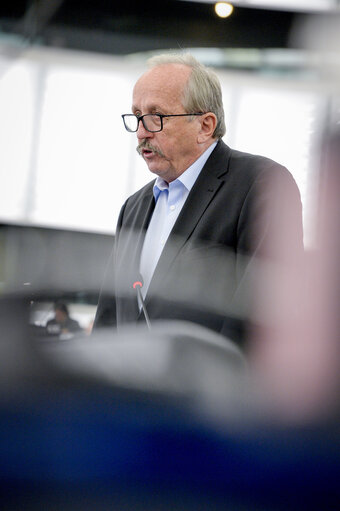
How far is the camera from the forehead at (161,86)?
143cm

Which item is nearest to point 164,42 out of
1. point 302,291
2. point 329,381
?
point 302,291

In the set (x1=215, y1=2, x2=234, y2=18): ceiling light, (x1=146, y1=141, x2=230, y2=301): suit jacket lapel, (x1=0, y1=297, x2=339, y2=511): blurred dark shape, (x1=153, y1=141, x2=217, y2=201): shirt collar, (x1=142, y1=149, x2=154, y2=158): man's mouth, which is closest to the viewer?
(x1=0, y1=297, x2=339, y2=511): blurred dark shape

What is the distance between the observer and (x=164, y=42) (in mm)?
1345

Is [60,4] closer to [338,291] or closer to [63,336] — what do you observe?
[63,336]

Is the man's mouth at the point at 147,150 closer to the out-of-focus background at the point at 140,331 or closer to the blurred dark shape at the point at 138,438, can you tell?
the out-of-focus background at the point at 140,331

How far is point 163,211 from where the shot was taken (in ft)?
5.43

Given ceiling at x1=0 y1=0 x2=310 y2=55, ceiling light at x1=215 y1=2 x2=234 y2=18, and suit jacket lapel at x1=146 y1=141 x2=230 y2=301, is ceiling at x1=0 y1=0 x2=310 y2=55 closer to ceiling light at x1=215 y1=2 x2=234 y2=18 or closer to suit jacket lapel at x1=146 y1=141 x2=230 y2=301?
ceiling light at x1=215 y1=2 x2=234 y2=18

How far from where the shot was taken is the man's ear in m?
1.75

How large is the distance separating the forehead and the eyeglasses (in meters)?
0.02

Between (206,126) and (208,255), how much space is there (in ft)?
1.68

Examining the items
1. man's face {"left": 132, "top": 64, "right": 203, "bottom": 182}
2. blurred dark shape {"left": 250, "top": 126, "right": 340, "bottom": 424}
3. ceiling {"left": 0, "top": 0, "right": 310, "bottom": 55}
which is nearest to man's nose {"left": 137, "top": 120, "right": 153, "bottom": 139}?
man's face {"left": 132, "top": 64, "right": 203, "bottom": 182}

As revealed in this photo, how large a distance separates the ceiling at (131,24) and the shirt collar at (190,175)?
41 cm

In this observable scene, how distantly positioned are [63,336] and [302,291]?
43cm

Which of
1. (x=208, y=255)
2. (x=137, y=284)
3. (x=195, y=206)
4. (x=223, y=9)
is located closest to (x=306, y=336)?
(x=208, y=255)
